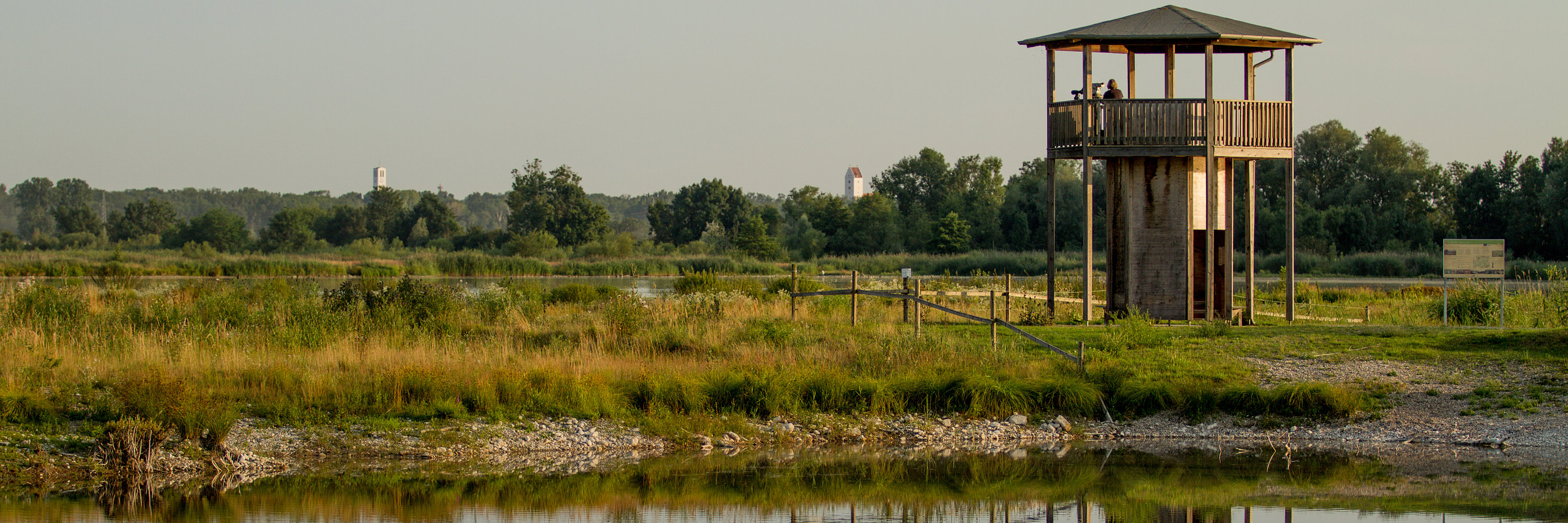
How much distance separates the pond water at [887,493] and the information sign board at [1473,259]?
1035 centimetres

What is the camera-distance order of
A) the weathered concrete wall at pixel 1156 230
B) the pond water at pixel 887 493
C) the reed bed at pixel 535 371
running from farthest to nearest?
1. the weathered concrete wall at pixel 1156 230
2. the reed bed at pixel 535 371
3. the pond water at pixel 887 493

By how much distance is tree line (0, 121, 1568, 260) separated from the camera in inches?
2798

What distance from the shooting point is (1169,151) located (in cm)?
2362

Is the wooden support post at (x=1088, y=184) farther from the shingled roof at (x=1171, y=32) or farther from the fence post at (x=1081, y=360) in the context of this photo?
the fence post at (x=1081, y=360)

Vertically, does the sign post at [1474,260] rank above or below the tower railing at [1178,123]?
below

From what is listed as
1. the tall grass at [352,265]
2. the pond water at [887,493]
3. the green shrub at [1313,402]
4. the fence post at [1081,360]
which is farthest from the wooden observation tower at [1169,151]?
the tall grass at [352,265]

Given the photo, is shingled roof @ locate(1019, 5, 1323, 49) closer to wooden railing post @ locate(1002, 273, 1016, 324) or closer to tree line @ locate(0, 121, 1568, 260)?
wooden railing post @ locate(1002, 273, 1016, 324)

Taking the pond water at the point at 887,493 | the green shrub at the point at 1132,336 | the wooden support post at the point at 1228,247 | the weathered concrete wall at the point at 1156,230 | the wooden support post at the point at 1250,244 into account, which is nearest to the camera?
the pond water at the point at 887,493

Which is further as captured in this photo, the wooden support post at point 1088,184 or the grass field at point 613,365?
the wooden support post at point 1088,184

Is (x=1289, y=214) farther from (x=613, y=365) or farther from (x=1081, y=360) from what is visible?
(x=613, y=365)

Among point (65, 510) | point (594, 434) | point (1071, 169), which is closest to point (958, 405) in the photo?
point (594, 434)

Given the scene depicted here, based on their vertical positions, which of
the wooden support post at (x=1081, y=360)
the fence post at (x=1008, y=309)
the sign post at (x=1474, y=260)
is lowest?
the wooden support post at (x=1081, y=360)

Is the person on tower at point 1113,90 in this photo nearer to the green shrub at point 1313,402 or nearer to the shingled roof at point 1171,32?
the shingled roof at point 1171,32

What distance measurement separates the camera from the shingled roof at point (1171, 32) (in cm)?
2350
